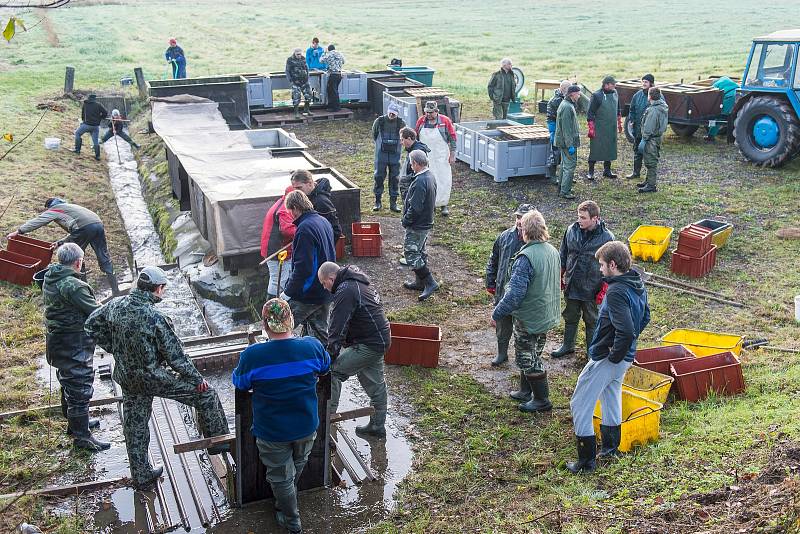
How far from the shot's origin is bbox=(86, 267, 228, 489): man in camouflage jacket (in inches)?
231

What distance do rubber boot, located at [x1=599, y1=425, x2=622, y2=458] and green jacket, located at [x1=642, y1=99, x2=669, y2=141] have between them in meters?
→ 8.48

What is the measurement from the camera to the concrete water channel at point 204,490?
5953 millimetres

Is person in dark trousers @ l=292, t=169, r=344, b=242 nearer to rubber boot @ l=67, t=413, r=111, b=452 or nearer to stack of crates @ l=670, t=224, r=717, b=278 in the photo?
rubber boot @ l=67, t=413, r=111, b=452

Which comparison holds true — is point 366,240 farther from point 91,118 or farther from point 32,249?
point 91,118

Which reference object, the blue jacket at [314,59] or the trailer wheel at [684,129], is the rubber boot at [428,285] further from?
the blue jacket at [314,59]

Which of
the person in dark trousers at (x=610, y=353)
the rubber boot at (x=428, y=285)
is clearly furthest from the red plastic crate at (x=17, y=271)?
the person in dark trousers at (x=610, y=353)

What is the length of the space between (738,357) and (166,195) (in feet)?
36.8

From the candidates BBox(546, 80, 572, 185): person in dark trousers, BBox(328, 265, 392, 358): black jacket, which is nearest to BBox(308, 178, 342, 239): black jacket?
BBox(328, 265, 392, 358): black jacket

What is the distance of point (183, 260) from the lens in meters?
12.0

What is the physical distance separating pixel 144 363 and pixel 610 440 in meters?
3.71

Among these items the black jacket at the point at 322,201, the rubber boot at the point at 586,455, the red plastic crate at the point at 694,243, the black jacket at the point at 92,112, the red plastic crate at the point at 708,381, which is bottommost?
the rubber boot at the point at 586,455

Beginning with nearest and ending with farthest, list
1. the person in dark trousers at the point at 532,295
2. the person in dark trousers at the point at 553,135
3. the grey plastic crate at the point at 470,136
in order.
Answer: the person in dark trousers at the point at 532,295
the person in dark trousers at the point at 553,135
the grey plastic crate at the point at 470,136

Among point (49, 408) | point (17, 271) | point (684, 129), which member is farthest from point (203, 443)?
point (684, 129)

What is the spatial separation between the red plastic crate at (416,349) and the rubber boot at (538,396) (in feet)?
4.08
